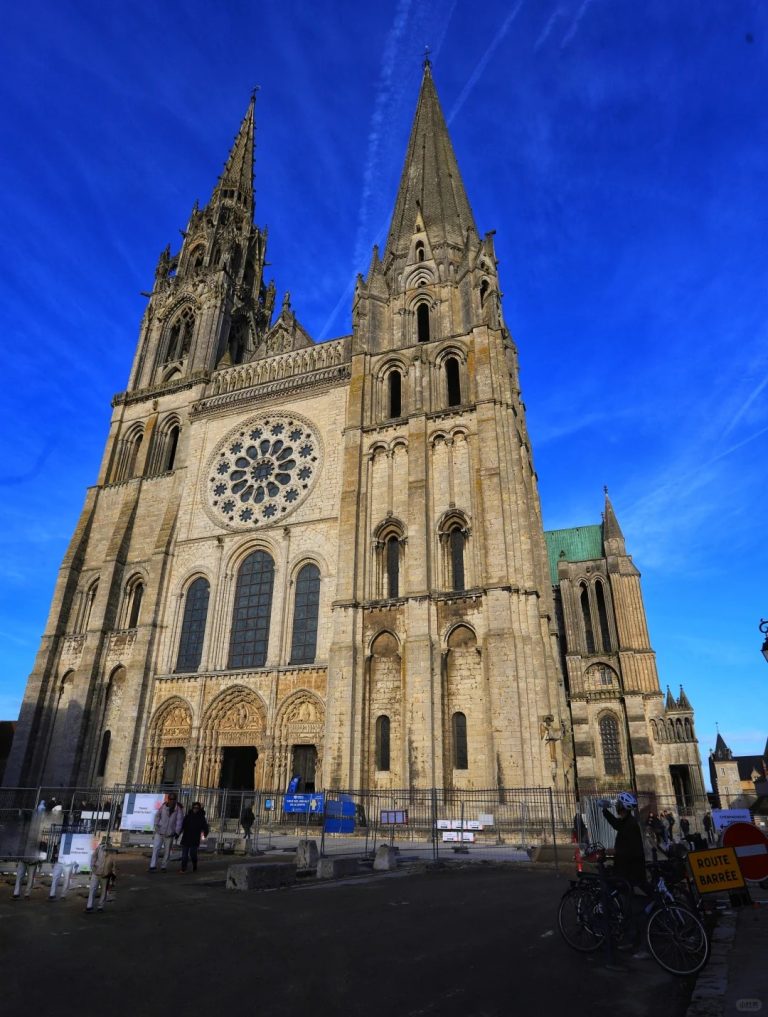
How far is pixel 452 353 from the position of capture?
2886 centimetres

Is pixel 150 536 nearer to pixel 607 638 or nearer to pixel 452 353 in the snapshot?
pixel 452 353

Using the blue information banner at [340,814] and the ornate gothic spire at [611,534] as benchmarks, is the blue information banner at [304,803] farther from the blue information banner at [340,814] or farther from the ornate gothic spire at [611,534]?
the ornate gothic spire at [611,534]

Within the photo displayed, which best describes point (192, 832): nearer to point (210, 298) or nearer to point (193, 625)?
point (193, 625)

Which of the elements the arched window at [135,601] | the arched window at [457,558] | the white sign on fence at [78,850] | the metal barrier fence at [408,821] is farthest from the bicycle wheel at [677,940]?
the arched window at [135,601]

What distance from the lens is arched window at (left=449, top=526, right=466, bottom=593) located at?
24016 millimetres

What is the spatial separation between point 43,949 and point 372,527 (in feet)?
66.5

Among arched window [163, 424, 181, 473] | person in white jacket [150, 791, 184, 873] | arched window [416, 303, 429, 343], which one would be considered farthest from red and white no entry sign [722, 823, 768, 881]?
arched window [163, 424, 181, 473]

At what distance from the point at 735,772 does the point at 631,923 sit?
73.6 metres

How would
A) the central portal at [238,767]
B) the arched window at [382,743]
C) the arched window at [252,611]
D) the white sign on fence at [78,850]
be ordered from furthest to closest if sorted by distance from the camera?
the arched window at [252,611], the central portal at [238,767], the arched window at [382,743], the white sign on fence at [78,850]

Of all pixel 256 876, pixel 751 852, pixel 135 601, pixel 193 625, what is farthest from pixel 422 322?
pixel 751 852

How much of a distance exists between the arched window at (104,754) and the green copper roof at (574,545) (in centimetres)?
2862

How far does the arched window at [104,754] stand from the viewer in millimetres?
26359

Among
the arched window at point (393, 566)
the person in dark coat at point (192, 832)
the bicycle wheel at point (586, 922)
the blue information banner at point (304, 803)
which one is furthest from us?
the arched window at point (393, 566)

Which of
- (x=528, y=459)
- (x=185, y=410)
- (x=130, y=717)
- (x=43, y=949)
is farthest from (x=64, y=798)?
(x=528, y=459)
